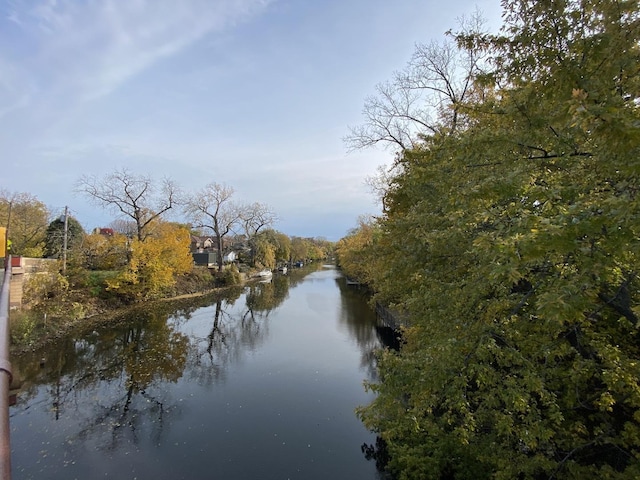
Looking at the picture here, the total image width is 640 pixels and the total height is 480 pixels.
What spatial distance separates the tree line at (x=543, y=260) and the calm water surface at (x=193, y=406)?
2.87m

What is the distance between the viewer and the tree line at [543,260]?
245 cm

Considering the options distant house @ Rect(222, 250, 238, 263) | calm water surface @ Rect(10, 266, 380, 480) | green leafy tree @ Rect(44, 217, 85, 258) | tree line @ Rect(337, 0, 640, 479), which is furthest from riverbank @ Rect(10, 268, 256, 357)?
distant house @ Rect(222, 250, 238, 263)

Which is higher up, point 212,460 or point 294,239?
point 294,239

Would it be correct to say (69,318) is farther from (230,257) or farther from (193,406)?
(230,257)

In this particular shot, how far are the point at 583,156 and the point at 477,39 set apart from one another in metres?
→ 2.29

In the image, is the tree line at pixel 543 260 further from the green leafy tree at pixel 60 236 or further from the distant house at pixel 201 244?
the distant house at pixel 201 244

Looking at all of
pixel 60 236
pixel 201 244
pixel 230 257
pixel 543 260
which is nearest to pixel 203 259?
pixel 230 257

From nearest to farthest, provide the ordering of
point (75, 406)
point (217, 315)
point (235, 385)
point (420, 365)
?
1. point (420, 365)
2. point (75, 406)
3. point (235, 385)
4. point (217, 315)

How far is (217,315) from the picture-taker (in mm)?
22438

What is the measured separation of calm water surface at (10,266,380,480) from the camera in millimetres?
7055

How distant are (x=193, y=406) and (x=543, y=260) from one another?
376 inches

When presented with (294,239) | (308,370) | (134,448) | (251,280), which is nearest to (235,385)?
(308,370)

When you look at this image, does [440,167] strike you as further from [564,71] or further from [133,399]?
[133,399]

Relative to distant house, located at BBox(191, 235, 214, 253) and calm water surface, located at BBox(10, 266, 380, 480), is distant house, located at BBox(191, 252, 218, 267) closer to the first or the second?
distant house, located at BBox(191, 235, 214, 253)
